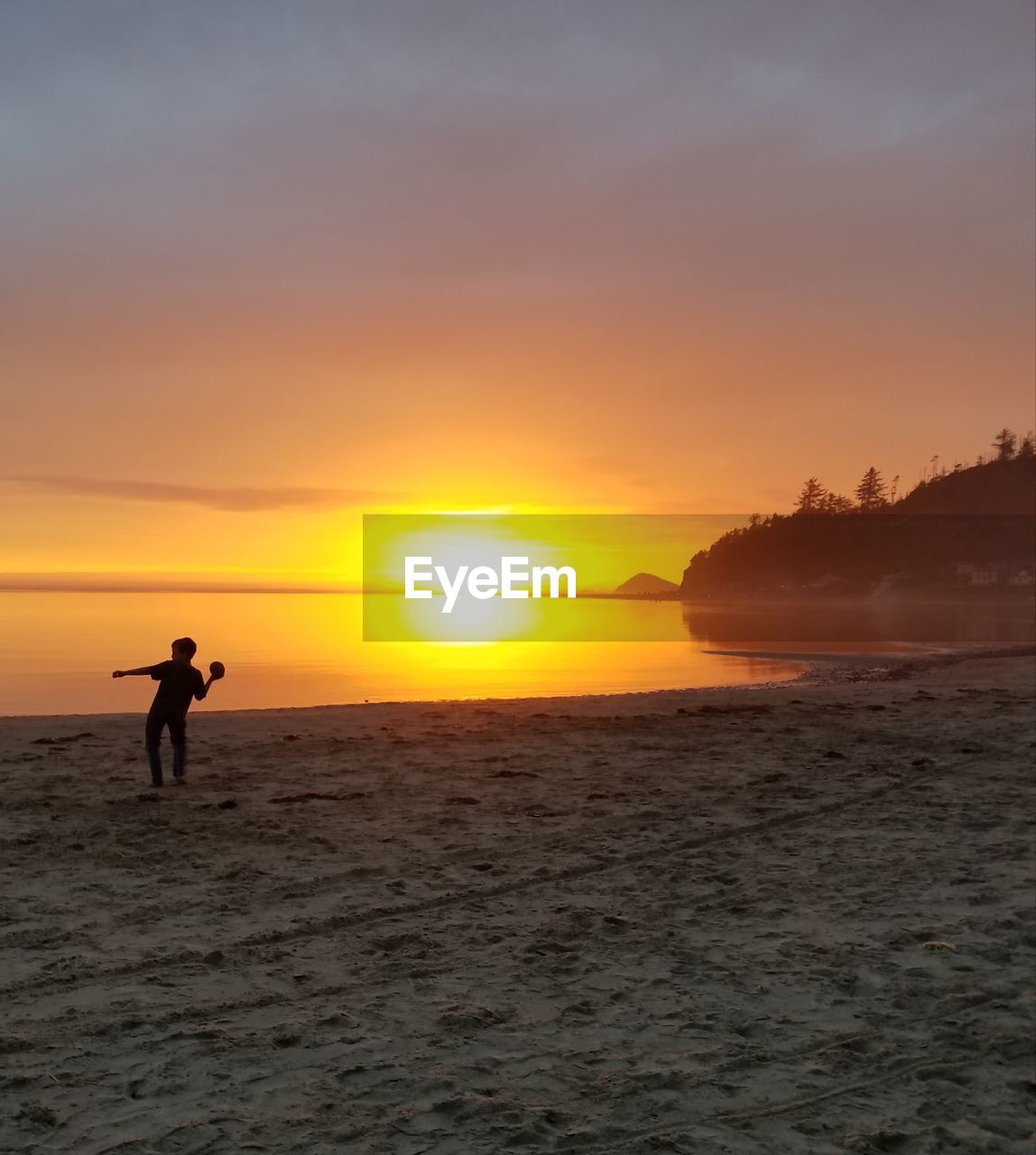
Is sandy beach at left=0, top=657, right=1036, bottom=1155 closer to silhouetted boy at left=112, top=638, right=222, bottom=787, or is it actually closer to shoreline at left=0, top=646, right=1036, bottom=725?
silhouetted boy at left=112, top=638, right=222, bottom=787

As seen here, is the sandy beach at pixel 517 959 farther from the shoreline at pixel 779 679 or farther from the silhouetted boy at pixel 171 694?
the shoreline at pixel 779 679

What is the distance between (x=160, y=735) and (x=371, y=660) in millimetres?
27325

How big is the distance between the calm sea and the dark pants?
11.1 metres

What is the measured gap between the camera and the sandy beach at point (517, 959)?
14.2ft

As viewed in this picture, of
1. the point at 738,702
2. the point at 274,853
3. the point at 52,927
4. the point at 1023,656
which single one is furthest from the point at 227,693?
the point at 1023,656

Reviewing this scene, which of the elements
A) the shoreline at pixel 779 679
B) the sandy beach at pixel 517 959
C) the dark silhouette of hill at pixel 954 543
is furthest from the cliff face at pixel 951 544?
the sandy beach at pixel 517 959

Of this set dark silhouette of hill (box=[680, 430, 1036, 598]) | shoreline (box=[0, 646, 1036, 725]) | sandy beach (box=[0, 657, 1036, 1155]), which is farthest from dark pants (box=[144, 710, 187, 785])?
dark silhouette of hill (box=[680, 430, 1036, 598])

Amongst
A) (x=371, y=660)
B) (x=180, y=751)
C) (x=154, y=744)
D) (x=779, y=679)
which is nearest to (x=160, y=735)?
(x=154, y=744)

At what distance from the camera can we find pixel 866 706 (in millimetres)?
18578

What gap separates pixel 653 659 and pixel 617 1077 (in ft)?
114

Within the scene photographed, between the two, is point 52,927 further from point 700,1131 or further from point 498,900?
point 700,1131

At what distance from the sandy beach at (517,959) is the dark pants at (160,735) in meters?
0.30

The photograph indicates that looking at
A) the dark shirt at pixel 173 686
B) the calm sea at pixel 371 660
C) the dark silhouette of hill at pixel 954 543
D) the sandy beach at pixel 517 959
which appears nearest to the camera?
the sandy beach at pixel 517 959

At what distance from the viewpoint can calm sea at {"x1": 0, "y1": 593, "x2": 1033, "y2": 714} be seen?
2556cm
